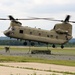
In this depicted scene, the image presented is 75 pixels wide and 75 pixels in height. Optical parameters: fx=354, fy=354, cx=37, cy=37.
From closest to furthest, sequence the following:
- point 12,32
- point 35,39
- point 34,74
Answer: point 34,74 < point 12,32 < point 35,39

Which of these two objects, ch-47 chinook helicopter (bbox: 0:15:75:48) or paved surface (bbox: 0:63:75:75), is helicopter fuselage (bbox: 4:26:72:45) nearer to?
ch-47 chinook helicopter (bbox: 0:15:75:48)

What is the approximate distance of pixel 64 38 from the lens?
74750 mm

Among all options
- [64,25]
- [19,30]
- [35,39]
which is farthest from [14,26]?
[64,25]

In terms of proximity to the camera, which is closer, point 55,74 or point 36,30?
point 55,74

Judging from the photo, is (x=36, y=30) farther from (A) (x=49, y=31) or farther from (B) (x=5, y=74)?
(B) (x=5, y=74)

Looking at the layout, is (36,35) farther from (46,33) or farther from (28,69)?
(28,69)

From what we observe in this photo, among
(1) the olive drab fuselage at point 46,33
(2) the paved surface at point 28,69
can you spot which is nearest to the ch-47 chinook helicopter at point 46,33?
(1) the olive drab fuselage at point 46,33

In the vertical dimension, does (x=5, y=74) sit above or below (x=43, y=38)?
above

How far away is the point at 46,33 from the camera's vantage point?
74.6 meters

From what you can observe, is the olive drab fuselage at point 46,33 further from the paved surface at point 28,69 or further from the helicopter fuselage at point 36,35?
the paved surface at point 28,69

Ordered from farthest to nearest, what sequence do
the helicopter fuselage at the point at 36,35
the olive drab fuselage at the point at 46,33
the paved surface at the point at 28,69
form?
the olive drab fuselage at the point at 46,33
the helicopter fuselage at the point at 36,35
the paved surface at the point at 28,69

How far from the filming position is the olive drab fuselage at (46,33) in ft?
234

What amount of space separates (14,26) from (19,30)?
1.29 metres

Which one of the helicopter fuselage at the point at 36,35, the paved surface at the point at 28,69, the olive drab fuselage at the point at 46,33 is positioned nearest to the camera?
the paved surface at the point at 28,69
